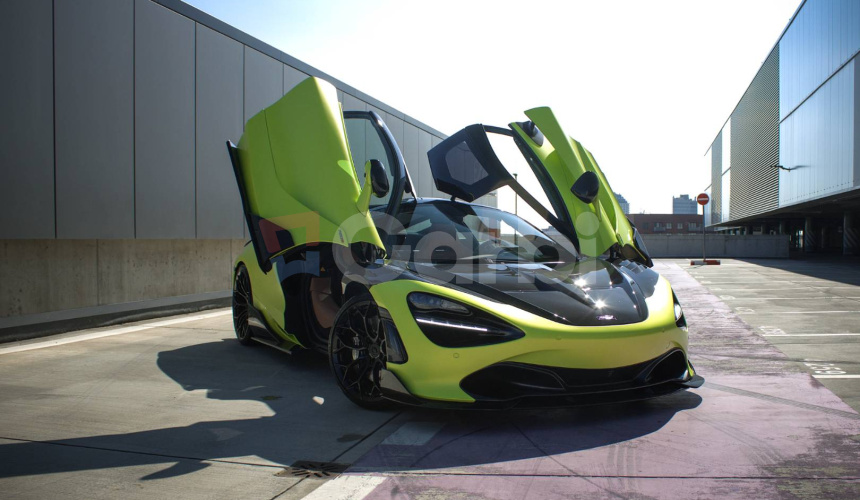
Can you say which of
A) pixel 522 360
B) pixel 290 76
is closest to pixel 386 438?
pixel 522 360

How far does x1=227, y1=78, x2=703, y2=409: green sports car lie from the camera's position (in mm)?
3018

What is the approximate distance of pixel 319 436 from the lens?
3.07 metres

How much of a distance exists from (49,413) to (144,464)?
1.24 m

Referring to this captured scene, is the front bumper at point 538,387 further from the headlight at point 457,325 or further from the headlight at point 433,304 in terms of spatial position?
the headlight at point 433,304

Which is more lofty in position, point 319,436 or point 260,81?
point 260,81

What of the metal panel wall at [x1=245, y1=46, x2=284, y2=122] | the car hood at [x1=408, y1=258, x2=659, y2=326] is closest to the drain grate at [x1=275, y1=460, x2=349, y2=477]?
the car hood at [x1=408, y1=258, x2=659, y2=326]

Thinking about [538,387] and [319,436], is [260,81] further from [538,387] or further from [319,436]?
[538,387]

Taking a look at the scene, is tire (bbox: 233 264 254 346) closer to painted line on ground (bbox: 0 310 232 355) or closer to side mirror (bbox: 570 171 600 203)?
painted line on ground (bbox: 0 310 232 355)

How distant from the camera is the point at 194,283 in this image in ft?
31.8

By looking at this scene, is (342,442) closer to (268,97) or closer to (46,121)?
(46,121)

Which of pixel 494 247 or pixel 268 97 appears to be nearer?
pixel 494 247

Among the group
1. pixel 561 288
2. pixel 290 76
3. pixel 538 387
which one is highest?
pixel 290 76

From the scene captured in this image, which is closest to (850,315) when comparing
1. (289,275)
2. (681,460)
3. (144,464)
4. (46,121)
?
(681,460)

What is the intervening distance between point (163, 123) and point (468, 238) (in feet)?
21.0
